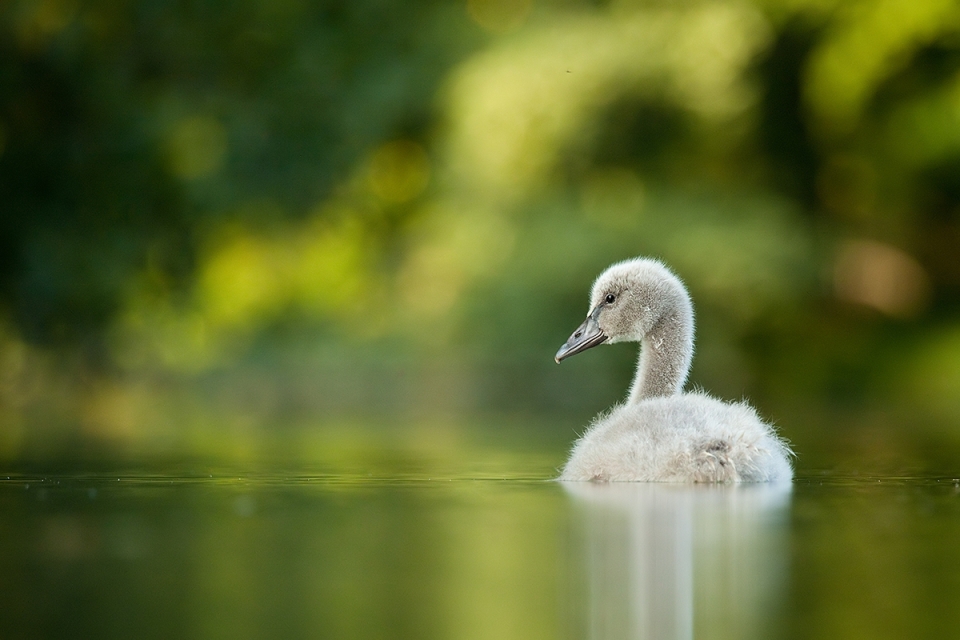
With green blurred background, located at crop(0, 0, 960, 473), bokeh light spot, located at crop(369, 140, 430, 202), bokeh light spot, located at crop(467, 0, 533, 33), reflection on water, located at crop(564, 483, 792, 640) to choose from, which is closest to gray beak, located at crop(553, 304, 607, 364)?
reflection on water, located at crop(564, 483, 792, 640)

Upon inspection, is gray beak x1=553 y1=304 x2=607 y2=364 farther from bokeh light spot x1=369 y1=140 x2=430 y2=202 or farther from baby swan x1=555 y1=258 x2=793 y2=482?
bokeh light spot x1=369 y1=140 x2=430 y2=202

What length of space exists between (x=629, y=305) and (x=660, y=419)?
1.33m

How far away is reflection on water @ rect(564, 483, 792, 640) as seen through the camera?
397cm

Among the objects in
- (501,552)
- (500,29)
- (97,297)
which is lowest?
(501,552)

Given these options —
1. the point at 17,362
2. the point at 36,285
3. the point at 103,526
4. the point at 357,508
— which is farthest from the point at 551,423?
the point at 17,362

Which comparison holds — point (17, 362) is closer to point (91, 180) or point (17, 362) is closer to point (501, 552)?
point (91, 180)

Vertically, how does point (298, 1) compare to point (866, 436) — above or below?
above

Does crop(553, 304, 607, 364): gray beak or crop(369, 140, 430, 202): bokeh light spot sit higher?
crop(369, 140, 430, 202): bokeh light spot

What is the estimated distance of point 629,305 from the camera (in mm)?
7848

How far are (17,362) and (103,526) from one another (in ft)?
47.8

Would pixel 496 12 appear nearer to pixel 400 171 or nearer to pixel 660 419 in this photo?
pixel 400 171

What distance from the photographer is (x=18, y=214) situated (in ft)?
58.3

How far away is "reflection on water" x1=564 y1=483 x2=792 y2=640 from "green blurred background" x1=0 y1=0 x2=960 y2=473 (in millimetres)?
8756

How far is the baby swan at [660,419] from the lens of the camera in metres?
6.42
